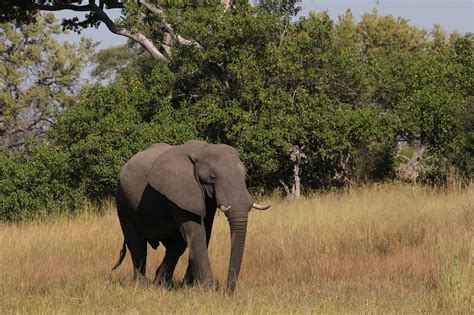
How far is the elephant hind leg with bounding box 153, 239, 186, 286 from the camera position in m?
9.57

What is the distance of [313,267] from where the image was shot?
416 inches

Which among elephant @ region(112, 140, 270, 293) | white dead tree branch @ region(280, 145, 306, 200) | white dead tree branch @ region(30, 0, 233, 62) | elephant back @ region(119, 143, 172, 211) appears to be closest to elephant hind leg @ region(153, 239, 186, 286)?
elephant @ region(112, 140, 270, 293)

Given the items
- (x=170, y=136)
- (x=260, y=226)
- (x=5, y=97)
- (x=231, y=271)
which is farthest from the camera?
(x=5, y=97)

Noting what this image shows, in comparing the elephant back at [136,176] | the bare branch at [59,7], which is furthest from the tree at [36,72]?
the elephant back at [136,176]

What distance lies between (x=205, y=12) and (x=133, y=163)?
9.57 m

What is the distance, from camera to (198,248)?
849cm

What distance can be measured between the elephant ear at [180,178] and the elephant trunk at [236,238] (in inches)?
19.4

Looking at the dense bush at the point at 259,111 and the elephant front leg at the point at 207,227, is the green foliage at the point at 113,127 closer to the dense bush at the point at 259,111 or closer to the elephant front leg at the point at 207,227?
the dense bush at the point at 259,111

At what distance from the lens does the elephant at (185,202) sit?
8133 millimetres

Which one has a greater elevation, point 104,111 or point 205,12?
point 205,12

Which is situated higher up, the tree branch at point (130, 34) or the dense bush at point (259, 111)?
the tree branch at point (130, 34)

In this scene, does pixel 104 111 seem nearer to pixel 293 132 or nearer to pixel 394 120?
pixel 293 132

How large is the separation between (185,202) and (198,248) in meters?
0.53

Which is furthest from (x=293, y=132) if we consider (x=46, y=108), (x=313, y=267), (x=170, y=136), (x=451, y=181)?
(x=46, y=108)
